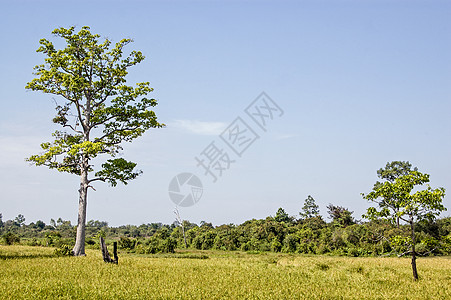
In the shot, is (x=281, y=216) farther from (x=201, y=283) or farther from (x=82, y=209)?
(x=201, y=283)

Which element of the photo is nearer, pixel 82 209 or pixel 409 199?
pixel 409 199

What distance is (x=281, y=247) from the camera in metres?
38.4

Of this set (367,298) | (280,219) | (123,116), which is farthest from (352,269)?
(280,219)

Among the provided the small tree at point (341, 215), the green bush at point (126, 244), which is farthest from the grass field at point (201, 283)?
the small tree at point (341, 215)

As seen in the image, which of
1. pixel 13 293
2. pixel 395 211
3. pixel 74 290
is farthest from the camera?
pixel 395 211

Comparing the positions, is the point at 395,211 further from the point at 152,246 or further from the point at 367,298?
the point at 152,246

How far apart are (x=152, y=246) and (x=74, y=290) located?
20583 millimetres

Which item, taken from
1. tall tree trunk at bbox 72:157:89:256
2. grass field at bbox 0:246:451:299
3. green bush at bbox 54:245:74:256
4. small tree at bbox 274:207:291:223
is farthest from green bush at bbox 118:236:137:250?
small tree at bbox 274:207:291:223

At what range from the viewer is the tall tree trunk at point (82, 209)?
22.0 meters

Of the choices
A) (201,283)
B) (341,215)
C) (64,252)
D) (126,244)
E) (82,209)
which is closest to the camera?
(201,283)

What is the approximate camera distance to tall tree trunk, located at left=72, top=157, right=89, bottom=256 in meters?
22.0

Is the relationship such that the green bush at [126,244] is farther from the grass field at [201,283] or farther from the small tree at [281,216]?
the small tree at [281,216]

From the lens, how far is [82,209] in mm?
22156

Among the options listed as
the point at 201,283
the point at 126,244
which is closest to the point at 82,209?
the point at 201,283
